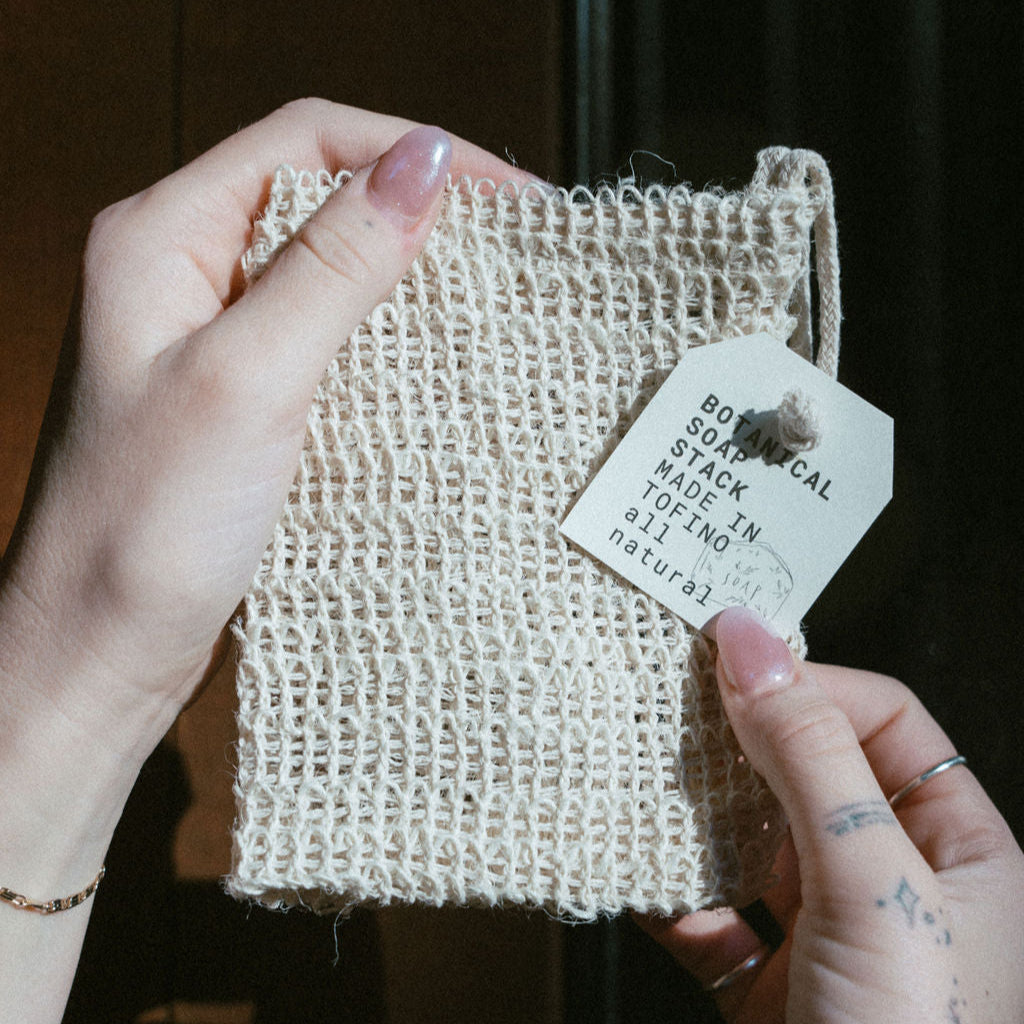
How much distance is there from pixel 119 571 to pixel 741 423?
1.30 ft

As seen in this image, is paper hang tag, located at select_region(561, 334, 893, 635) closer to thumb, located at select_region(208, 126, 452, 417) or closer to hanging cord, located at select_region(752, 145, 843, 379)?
hanging cord, located at select_region(752, 145, 843, 379)

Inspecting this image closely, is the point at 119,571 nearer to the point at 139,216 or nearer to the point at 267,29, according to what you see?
the point at 139,216

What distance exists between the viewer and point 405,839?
475mm

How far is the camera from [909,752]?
589 millimetres

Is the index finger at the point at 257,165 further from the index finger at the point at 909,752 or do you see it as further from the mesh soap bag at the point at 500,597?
the index finger at the point at 909,752

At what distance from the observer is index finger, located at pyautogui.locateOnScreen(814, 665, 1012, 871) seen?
55 centimetres

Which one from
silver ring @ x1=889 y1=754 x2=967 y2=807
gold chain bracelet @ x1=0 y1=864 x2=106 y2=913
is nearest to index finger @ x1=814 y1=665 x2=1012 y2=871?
silver ring @ x1=889 y1=754 x2=967 y2=807

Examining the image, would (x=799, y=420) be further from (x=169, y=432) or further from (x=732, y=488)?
(x=169, y=432)

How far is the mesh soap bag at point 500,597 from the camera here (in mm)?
477

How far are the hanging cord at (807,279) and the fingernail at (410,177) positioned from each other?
21cm

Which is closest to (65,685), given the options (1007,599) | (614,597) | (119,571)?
(119,571)

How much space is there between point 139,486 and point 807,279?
45 centimetres

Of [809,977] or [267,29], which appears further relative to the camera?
[267,29]

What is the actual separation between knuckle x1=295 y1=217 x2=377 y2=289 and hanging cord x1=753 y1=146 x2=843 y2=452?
262mm
